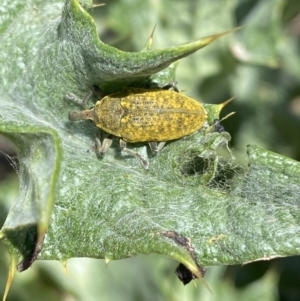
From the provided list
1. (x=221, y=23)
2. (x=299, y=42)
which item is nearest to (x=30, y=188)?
(x=221, y=23)

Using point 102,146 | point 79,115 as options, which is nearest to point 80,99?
point 79,115

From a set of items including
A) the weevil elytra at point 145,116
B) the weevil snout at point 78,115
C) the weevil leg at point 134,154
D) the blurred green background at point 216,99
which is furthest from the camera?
the blurred green background at point 216,99

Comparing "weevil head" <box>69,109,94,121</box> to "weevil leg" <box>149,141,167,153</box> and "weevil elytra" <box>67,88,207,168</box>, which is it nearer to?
"weevil elytra" <box>67,88,207,168</box>

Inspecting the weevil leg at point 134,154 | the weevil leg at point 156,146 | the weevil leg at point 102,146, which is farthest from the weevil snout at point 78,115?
the weevil leg at point 156,146

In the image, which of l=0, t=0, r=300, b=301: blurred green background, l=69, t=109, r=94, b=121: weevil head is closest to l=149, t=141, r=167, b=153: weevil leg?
l=69, t=109, r=94, b=121: weevil head

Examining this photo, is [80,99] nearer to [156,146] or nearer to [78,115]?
[78,115]

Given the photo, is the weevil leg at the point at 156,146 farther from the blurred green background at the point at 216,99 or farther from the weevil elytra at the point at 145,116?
the blurred green background at the point at 216,99
